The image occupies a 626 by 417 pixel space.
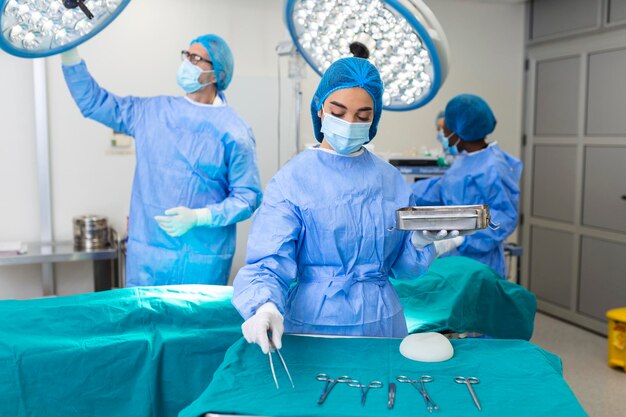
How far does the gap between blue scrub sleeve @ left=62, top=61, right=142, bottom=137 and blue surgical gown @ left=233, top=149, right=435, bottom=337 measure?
48.6 inches

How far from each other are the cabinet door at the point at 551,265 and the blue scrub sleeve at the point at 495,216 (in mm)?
1827

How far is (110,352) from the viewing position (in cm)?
187

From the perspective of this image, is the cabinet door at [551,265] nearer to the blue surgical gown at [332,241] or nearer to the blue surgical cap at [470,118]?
the blue surgical cap at [470,118]

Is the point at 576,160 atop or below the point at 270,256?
atop

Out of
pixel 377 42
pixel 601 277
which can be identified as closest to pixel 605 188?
A: pixel 601 277

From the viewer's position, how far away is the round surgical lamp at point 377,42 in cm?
216

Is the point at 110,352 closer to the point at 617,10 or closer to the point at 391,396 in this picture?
the point at 391,396

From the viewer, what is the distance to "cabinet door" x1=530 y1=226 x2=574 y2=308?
4594mm

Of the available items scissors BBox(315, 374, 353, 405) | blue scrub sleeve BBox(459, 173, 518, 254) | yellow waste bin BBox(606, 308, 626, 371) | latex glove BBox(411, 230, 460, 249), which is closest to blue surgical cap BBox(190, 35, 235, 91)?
blue scrub sleeve BBox(459, 173, 518, 254)

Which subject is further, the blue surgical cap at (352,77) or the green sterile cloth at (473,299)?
the green sterile cloth at (473,299)

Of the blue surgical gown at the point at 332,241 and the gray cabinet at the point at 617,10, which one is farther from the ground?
the gray cabinet at the point at 617,10

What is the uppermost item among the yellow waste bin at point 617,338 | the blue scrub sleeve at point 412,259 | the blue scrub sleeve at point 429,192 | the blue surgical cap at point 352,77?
the blue surgical cap at point 352,77

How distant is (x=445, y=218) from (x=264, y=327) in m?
0.47

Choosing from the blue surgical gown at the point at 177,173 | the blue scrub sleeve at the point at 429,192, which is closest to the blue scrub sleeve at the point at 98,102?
the blue surgical gown at the point at 177,173
